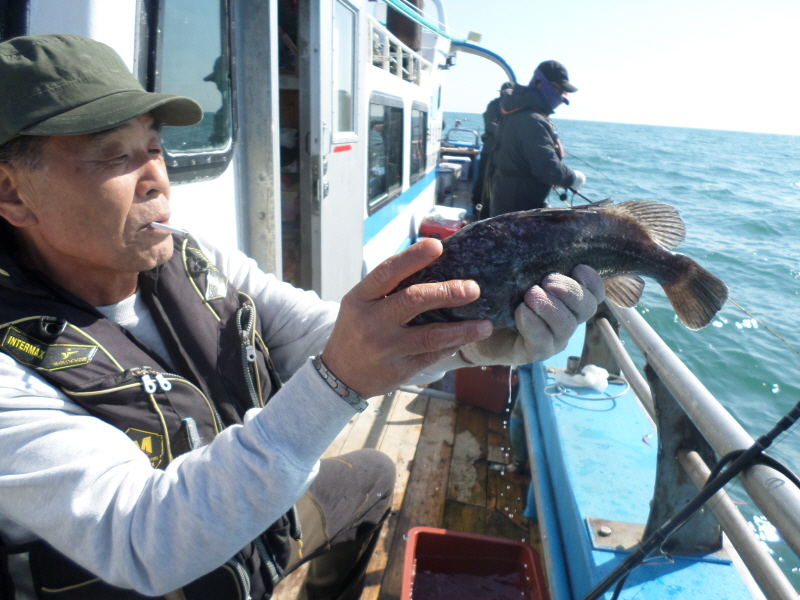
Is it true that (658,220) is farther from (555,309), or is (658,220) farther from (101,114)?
(101,114)

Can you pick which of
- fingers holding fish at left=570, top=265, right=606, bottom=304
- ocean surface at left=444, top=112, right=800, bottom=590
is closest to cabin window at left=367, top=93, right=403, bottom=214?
ocean surface at left=444, top=112, right=800, bottom=590

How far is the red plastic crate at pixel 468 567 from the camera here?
8.40 ft

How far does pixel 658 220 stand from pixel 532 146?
371 centimetres

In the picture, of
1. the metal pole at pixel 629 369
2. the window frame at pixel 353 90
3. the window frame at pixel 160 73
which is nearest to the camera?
the window frame at pixel 160 73

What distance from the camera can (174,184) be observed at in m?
2.41

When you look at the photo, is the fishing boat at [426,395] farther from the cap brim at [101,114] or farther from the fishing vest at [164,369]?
the fishing vest at [164,369]

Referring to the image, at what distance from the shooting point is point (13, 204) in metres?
1.42

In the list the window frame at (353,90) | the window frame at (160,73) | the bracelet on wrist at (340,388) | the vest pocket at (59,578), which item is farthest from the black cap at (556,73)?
the vest pocket at (59,578)

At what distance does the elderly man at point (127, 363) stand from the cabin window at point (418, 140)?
780cm

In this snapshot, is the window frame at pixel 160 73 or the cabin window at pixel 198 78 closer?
the window frame at pixel 160 73

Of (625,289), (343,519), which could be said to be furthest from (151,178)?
(625,289)

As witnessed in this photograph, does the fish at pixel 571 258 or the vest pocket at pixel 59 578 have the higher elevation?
the fish at pixel 571 258

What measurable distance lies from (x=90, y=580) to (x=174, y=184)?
170 centimetres

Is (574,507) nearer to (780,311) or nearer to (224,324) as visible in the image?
(224,324)
